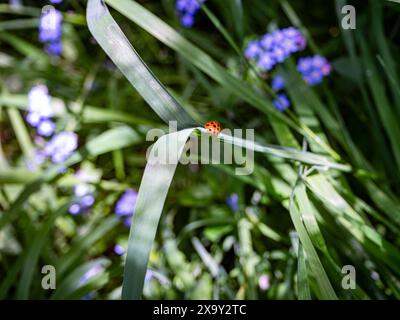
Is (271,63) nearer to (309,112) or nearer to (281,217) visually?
(309,112)

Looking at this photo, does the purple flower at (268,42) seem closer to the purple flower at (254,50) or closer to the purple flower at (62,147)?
the purple flower at (254,50)

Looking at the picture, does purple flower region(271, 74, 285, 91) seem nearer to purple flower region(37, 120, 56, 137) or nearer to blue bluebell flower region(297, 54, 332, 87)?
blue bluebell flower region(297, 54, 332, 87)

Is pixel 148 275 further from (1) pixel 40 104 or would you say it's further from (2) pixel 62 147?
(1) pixel 40 104

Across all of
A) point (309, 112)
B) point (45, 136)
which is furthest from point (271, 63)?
point (45, 136)

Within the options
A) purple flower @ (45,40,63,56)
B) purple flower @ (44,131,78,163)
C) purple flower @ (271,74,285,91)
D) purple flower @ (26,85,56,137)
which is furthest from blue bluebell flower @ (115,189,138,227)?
purple flower @ (45,40,63,56)

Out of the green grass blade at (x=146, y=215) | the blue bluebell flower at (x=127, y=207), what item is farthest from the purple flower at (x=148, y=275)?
the green grass blade at (x=146, y=215)
